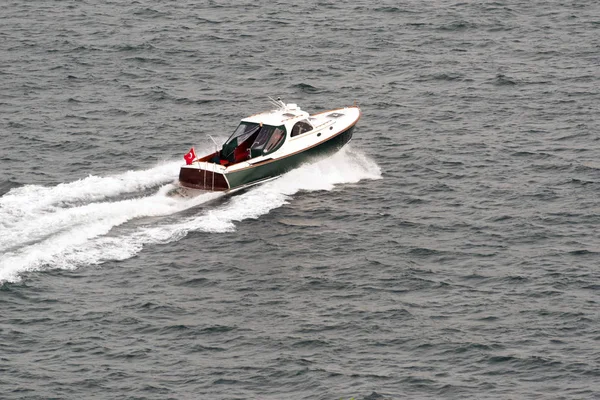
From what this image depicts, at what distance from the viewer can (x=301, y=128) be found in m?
52.2

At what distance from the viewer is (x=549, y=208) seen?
49.1 metres

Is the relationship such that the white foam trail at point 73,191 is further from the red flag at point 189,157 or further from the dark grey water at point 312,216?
the red flag at point 189,157

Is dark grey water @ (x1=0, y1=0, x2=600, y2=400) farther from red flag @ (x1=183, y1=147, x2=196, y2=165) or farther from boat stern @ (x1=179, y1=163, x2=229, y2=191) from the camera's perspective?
red flag @ (x1=183, y1=147, x2=196, y2=165)

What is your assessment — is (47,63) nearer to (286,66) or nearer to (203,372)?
(286,66)

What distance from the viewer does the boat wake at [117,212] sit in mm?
43156

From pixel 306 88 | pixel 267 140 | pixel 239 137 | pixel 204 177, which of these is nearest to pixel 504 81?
pixel 306 88

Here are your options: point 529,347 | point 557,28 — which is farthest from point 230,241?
point 557,28

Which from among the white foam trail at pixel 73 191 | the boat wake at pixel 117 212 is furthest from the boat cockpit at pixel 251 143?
the white foam trail at pixel 73 191

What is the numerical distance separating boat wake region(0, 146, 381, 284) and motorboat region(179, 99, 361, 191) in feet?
1.85

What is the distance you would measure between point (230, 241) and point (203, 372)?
9.61 meters

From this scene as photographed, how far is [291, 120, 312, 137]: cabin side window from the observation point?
51938mm

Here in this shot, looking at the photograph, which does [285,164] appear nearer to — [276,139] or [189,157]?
[276,139]

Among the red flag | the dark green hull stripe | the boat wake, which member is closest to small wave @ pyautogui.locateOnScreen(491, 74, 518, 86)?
the dark green hull stripe

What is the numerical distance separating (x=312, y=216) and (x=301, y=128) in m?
5.45
